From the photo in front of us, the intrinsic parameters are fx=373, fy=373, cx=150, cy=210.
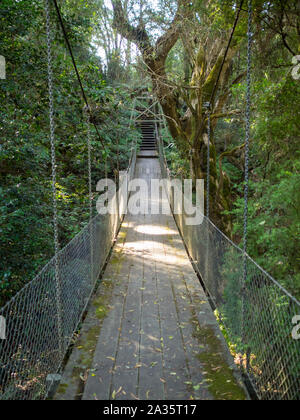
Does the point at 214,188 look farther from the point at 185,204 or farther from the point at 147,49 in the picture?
the point at 147,49

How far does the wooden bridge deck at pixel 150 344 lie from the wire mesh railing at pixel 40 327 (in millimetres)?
161

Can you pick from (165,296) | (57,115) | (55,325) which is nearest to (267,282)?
(55,325)

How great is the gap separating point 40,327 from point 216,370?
3.80 feet

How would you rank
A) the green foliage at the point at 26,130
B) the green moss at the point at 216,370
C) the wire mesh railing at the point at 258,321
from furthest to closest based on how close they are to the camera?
the green foliage at the point at 26,130 → the green moss at the point at 216,370 → the wire mesh railing at the point at 258,321

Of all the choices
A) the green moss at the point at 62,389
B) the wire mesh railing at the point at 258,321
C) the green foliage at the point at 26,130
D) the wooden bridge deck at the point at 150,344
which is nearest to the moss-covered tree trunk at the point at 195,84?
the green foliage at the point at 26,130

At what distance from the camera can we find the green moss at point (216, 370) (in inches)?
85.4

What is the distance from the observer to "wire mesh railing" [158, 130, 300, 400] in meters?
1.72

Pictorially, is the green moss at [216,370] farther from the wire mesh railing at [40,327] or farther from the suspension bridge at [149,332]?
the wire mesh railing at [40,327]

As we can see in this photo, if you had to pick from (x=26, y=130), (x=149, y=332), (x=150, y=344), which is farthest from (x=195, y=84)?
(x=150, y=344)

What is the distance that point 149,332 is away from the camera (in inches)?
117

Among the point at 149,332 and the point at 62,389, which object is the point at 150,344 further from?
the point at 62,389

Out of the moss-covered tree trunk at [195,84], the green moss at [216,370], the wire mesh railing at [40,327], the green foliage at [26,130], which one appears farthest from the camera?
the moss-covered tree trunk at [195,84]

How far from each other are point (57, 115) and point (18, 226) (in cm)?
148

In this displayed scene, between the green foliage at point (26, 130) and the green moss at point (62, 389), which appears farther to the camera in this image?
the green foliage at point (26, 130)
